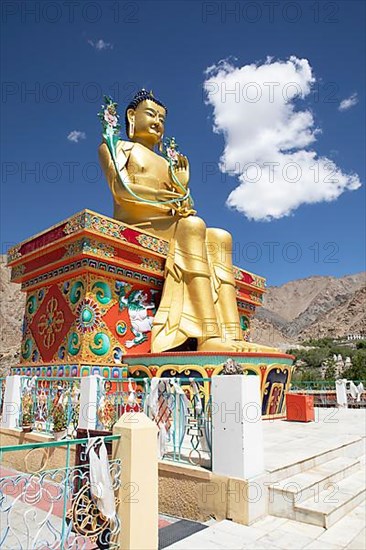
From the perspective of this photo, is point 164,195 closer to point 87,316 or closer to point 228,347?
point 87,316

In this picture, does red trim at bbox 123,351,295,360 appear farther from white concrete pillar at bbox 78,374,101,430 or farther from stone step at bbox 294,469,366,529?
stone step at bbox 294,469,366,529

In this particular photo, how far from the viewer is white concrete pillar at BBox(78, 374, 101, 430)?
5.73 metres

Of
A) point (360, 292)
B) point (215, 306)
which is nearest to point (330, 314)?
point (360, 292)

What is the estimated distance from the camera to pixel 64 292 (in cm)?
963

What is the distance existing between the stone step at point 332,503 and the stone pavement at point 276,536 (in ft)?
0.20

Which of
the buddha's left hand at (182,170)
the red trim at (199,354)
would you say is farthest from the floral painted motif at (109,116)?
the red trim at (199,354)

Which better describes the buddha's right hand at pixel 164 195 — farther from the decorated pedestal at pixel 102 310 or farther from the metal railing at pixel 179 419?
the metal railing at pixel 179 419

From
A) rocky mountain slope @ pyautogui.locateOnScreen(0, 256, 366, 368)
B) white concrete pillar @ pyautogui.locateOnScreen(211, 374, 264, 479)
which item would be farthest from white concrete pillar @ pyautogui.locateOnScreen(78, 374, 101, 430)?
rocky mountain slope @ pyautogui.locateOnScreen(0, 256, 366, 368)

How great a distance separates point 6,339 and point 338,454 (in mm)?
46889

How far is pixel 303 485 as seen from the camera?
14.2 ft

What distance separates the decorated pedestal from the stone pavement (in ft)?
14.2

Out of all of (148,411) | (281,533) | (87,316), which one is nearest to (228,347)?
(87,316)

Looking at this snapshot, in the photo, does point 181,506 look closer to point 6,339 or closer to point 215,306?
point 215,306

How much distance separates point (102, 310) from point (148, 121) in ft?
21.2
